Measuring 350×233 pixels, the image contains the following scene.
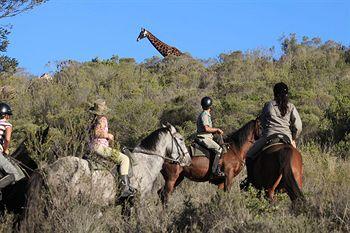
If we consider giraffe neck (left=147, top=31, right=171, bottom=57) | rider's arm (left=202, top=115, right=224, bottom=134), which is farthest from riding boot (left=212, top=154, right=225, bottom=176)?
giraffe neck (left=147, top=31, right=171, bottom=57)

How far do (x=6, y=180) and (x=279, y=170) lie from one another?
421 cm

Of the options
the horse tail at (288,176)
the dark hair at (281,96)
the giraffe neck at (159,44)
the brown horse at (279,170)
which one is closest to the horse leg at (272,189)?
the brown horse at (279,170)

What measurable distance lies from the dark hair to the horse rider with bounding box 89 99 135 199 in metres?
2.62

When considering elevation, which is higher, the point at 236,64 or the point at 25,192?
the point at 236,64

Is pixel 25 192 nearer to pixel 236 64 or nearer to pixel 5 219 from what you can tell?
pixel 5 219

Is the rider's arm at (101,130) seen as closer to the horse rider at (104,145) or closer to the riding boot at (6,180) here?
the horse rider at (104,145)

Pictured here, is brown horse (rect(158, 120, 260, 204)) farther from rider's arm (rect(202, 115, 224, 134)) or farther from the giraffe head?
the giraffe head

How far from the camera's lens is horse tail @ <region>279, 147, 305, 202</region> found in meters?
8.94

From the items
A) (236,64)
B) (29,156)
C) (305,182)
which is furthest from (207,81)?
(29,156)

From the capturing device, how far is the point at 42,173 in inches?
347

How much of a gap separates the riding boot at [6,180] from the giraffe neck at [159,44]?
45.8 metres

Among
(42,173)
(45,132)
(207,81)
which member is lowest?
(42,173)

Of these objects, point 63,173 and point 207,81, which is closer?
point 63,173

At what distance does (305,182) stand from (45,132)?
559cm
